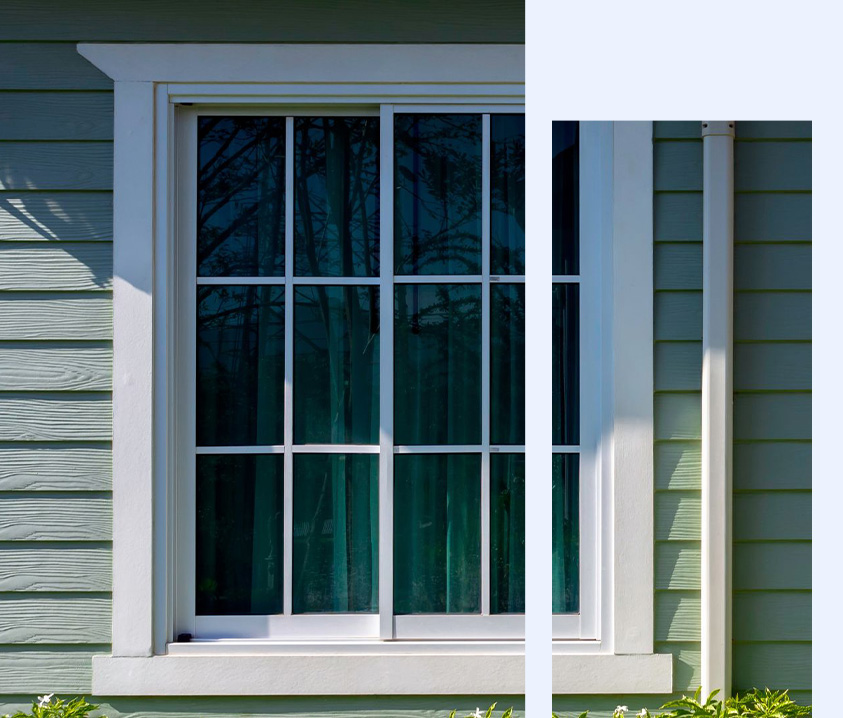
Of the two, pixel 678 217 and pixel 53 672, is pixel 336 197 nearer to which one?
pixel 678 217

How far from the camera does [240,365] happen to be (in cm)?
213

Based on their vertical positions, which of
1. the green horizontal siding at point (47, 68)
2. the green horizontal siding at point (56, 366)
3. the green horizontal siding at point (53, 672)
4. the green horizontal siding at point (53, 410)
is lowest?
the green horizontal siding at point (53, 672)

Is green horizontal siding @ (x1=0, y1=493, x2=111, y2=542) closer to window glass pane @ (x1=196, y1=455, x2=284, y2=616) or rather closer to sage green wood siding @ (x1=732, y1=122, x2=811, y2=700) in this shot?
window glass pane @ (x1=196, y1=455, x2=284, y2=616)

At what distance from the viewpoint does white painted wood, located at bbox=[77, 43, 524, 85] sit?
2.05m

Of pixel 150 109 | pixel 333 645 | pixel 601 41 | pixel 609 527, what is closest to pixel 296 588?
pixel 333 645

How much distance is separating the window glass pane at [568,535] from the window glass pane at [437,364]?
10.6 inches

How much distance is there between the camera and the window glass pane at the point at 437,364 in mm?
2129

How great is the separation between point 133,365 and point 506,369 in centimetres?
102

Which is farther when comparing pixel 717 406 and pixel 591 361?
pixel 591 361

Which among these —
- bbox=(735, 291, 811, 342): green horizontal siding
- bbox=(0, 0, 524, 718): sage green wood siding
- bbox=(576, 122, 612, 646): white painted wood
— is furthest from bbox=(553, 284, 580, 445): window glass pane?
bbox=(0, 0, 524, 718): sage green wood siding

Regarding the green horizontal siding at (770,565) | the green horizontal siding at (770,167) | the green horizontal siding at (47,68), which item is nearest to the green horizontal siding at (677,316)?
the green horizontal siding at (770,167)

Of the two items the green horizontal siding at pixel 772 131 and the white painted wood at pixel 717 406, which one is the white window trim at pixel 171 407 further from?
the green horizontal siding at pixel 772 131

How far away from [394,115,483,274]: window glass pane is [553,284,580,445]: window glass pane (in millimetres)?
272

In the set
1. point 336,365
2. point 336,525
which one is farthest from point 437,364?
point 336,525
